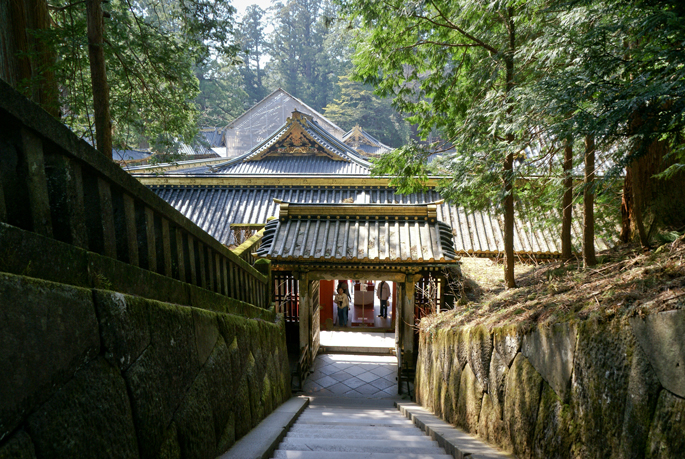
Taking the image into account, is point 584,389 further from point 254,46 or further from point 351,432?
point 254,46

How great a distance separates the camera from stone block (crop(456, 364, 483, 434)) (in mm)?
3451

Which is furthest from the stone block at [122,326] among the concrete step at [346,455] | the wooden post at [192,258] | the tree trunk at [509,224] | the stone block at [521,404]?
the tree trunk at [509,224]

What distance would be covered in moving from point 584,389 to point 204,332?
2281 mm

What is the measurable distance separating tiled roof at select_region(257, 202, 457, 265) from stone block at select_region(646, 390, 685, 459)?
16.2 feet

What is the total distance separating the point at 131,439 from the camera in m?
1.62

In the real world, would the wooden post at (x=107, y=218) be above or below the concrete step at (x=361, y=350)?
above

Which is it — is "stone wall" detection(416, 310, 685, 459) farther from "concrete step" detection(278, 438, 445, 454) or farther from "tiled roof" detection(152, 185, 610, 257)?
"tiled roof" detection(152, 185, 610, 257)

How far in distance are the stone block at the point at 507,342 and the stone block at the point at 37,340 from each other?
2703 mm

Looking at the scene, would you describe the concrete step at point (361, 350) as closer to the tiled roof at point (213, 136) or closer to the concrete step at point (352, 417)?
the concrete step at point (352, 417)

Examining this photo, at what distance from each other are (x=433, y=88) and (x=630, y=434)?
5518 mm

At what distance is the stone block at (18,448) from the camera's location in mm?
1060

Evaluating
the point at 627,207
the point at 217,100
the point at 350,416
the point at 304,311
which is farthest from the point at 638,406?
the point at 217,100

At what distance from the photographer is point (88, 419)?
4.56 feet

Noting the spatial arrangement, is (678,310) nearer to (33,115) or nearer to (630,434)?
(630,434)
